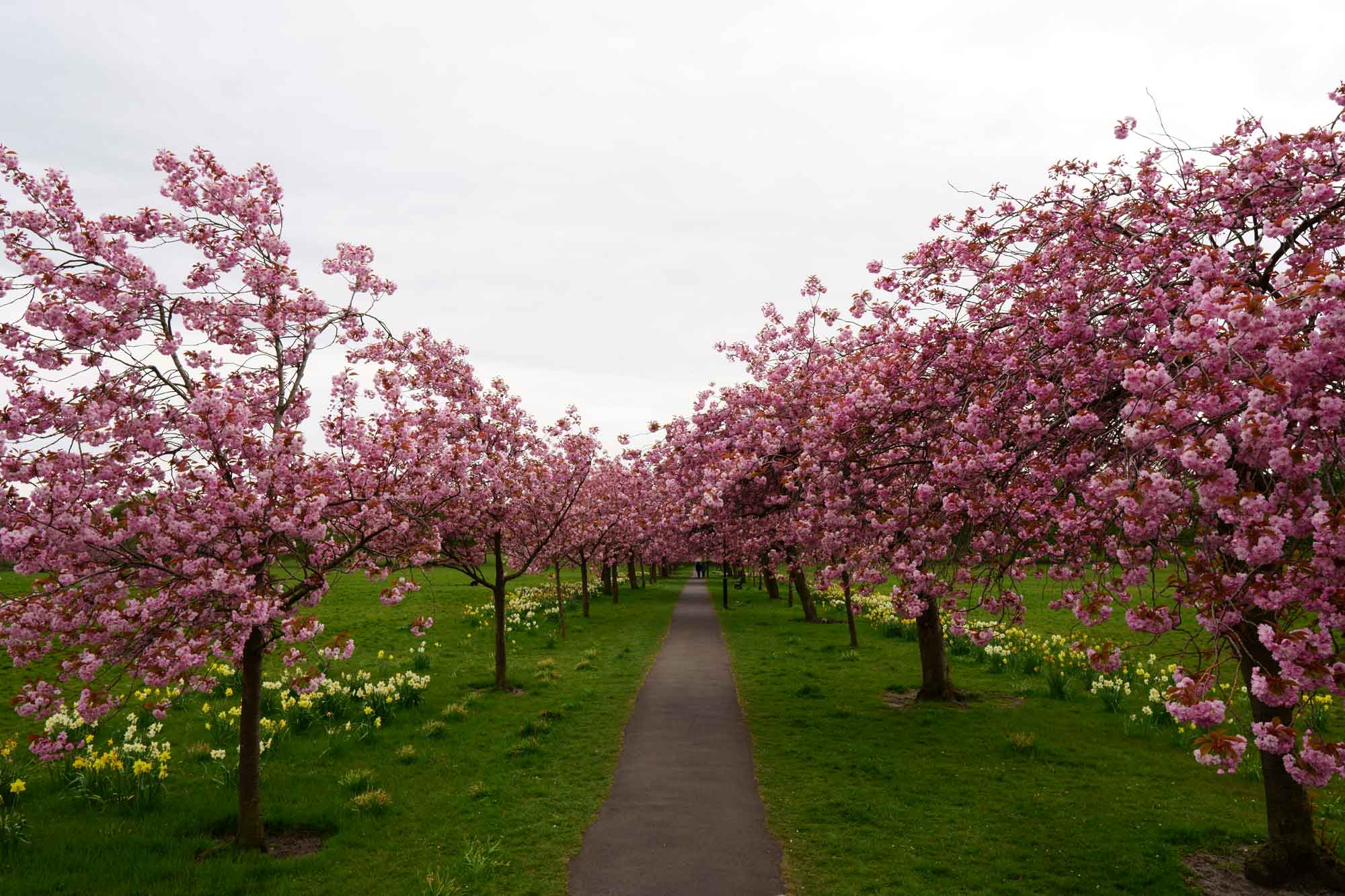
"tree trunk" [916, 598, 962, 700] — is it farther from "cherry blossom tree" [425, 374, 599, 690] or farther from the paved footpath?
"cherry blossom tree" [425, 374, 599, 690]

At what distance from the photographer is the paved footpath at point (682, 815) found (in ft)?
22.3

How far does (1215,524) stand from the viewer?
4.90 meters

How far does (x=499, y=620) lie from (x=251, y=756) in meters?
7.60

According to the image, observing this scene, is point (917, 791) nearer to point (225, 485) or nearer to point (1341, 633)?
point (1341, 633)

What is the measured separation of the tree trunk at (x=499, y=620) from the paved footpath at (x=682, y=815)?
3.13 m

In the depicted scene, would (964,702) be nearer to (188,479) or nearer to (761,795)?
(761,795)

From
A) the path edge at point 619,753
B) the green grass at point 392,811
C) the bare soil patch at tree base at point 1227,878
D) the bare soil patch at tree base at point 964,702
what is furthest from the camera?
the bare soil patch at tree base at point 964,702

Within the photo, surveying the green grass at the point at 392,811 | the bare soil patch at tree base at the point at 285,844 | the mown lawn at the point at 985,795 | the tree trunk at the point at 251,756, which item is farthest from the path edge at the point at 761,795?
the tree trunk at the point at 251,756

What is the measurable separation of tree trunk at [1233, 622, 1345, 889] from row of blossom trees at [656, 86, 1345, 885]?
0.02 meters

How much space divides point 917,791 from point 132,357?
10.5m

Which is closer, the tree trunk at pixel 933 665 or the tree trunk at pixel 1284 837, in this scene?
the tree trunk at pixel 1284 837

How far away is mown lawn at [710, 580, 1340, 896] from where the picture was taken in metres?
7.02

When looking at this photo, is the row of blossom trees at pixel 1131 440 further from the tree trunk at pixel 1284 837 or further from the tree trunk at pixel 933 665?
the tree trunk at pixel 933 665

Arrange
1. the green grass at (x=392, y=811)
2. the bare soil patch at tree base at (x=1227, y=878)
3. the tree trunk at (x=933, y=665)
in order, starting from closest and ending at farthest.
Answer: the bare soil patch at tree base at (x=1227, y=878) < the green grass at (x=392, y=811) < the tree trunk at (x=933, y=665)
